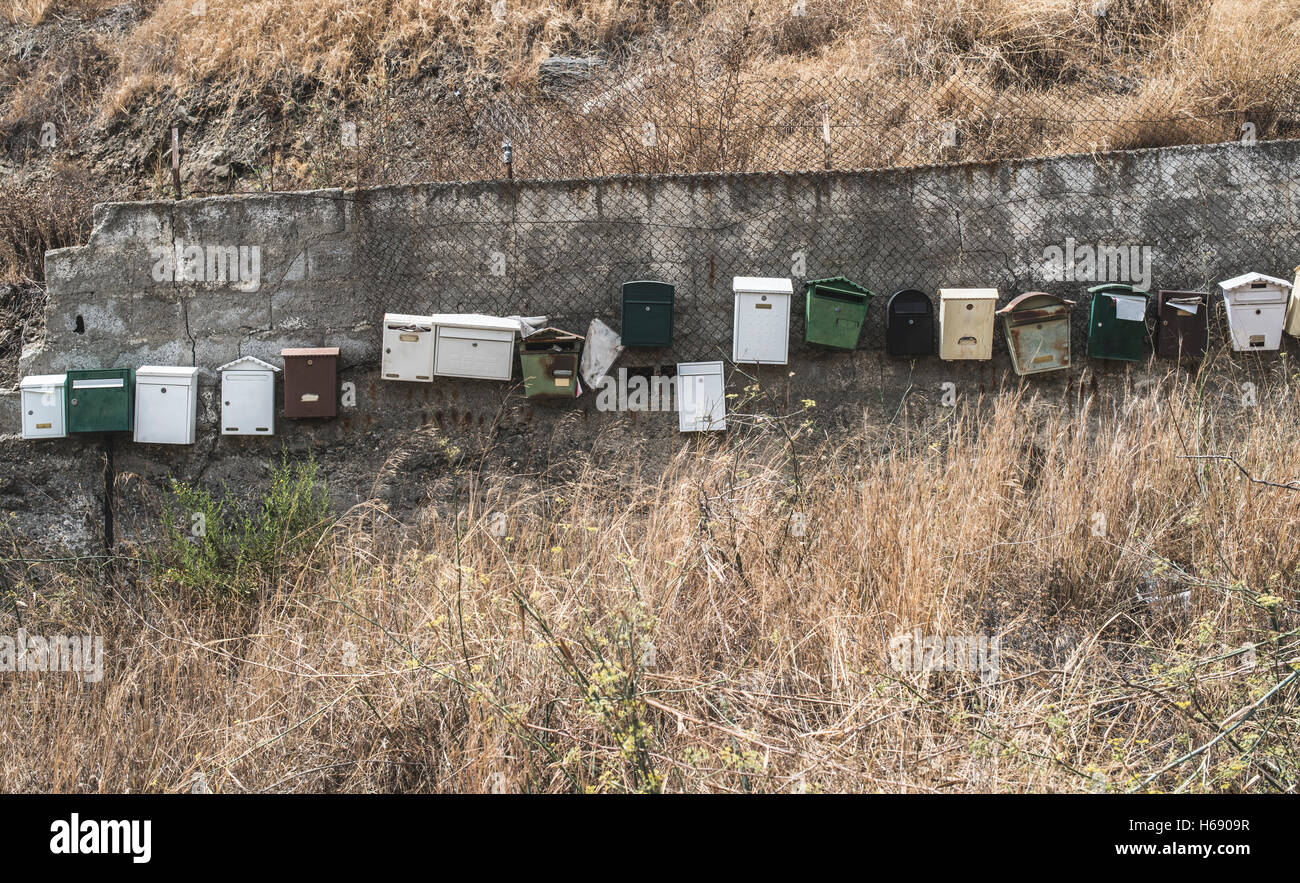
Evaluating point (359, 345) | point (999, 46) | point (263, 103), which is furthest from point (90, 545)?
point (999, 46)

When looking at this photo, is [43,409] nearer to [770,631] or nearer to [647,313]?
[647,313]

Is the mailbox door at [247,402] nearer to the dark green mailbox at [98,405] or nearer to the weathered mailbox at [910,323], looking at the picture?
the dark green mailbox at [98,405]

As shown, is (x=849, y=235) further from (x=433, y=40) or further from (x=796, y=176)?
(x=433, y=40)

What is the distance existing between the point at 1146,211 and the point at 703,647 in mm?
3988

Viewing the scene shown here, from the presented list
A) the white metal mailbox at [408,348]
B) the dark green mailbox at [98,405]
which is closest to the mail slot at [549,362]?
the white metal mailbox at [408,348]

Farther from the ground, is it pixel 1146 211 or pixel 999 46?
pixel 999 46

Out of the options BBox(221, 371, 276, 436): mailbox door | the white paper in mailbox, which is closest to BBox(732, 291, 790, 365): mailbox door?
the white paper in mailbox

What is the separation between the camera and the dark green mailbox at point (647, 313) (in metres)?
5.59

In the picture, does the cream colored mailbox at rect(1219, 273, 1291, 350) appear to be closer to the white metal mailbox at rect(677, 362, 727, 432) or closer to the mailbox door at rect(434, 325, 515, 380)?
the white metal mailbox at rect(677, 362, 727, 432)

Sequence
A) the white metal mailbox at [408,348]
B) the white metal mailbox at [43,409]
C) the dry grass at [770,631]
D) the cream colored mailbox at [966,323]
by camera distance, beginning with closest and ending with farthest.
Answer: the dry grass at [770,631] → the cream colored mailbox at [966,323] → the white metal mailbox at [408,348] → the white metal mailbox at [43,409]

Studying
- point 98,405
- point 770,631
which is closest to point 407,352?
point 98,405

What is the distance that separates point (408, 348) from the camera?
5574 millimetres

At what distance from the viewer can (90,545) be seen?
573 centimetres

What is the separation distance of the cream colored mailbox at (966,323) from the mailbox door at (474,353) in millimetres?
2560
